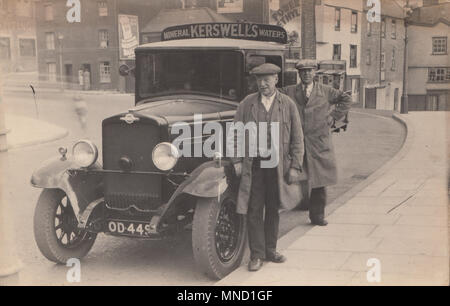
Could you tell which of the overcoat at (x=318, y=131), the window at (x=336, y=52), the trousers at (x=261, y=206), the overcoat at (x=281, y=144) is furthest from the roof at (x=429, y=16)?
the trousers at (x=261, y=206)

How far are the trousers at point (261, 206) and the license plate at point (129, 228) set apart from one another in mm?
888

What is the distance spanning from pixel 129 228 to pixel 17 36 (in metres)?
2.58

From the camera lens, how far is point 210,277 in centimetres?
452

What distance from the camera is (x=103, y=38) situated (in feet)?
19.6

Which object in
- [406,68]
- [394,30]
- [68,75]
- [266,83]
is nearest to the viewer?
[266,83]

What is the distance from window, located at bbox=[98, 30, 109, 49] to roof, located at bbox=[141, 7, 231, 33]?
0.43 meters

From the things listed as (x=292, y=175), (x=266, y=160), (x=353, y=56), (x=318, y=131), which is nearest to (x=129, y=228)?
(x=266, y=160)

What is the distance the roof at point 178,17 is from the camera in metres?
5.69

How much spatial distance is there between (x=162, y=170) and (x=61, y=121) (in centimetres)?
377

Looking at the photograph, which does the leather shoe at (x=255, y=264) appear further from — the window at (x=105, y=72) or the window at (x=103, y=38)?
the window at (x=103, y=38)

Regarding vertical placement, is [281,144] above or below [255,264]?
above

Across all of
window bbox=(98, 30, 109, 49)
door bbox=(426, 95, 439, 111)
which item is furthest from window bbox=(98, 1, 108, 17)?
door bbox=(426, 95, 439, 111)

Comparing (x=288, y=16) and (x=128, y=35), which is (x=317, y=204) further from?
(x=128, y=35)
